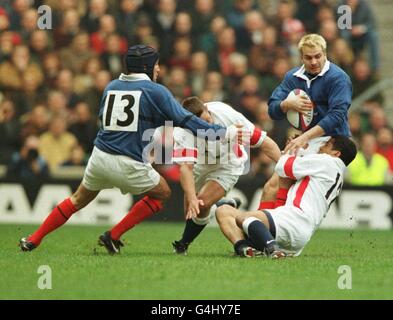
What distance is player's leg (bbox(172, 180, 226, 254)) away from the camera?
32.9 ft

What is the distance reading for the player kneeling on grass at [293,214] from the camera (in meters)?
9.05

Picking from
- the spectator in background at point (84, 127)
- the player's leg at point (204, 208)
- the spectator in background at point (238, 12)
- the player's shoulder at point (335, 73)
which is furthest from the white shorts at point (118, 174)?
the spectator in background at point (238, 12)

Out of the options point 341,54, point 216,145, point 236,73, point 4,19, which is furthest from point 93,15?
point 216,145

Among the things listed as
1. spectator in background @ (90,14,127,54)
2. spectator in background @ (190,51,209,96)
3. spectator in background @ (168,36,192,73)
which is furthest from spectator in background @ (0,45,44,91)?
spectator in background @ (190,51,209,96)

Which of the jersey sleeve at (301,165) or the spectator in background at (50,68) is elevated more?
the spectator in background at (50,68)

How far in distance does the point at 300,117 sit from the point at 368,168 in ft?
16.4

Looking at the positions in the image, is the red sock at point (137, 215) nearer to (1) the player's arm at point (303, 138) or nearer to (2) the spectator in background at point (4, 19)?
(1) the player's arm at point (303, 138)

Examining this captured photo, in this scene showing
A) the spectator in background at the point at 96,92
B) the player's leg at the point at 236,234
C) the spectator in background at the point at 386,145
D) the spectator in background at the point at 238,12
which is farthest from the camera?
the spectator in background at the point at 238,12

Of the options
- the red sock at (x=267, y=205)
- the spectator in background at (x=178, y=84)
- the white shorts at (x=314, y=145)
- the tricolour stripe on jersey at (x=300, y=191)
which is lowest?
the red sock at (x=267, y=205)

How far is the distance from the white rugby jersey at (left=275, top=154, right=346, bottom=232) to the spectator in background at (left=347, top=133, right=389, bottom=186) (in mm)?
5340

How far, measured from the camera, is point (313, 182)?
9273 millimetres

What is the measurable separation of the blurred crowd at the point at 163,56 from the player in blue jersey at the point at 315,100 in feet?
16.9

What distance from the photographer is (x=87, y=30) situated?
52.4 ft

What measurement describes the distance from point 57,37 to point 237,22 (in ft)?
8.53
